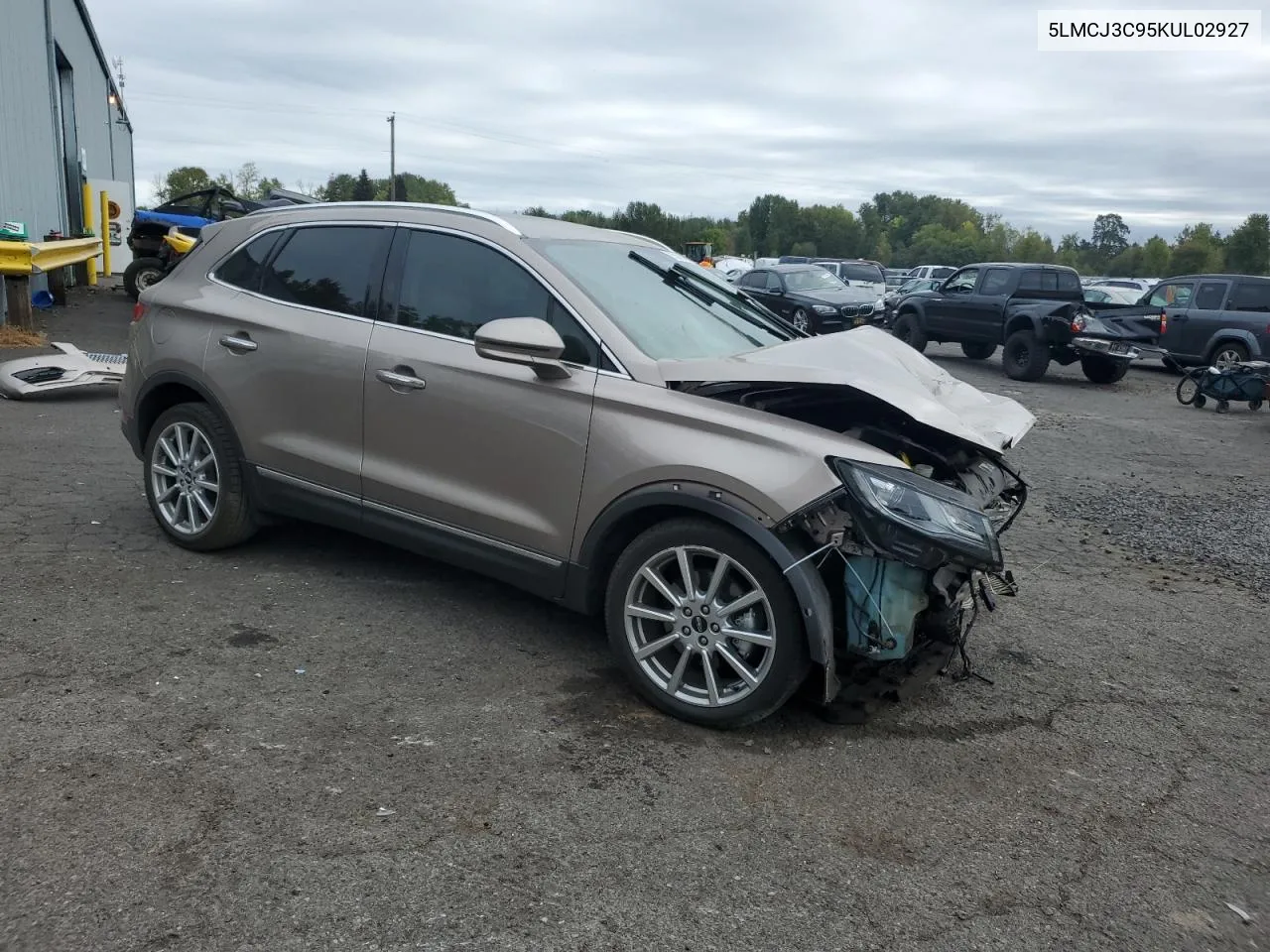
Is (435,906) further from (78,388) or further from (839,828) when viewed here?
(78,388)

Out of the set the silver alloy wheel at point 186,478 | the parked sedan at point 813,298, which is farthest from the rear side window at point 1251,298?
the silver alloy wheel at point 186,478

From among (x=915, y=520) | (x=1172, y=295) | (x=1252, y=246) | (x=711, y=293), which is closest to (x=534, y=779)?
(x=915, y=520)

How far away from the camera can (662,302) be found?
4.63m

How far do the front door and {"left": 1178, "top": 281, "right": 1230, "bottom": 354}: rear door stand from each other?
16156 mm

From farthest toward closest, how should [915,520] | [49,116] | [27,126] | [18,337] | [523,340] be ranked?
[49,116] < [27,126] < [18,337] < [523,340] < [915,520]

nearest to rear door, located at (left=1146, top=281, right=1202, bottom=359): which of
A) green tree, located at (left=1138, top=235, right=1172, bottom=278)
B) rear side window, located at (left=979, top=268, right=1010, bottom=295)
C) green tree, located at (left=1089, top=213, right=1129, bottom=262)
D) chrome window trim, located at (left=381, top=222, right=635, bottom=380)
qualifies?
rear side window, located at (left=979, top=268, right=1010, bottom=295)

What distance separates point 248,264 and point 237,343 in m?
0.49

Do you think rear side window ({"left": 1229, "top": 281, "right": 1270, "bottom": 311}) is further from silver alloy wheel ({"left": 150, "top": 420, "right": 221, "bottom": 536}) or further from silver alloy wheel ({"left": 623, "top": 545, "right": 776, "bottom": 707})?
silver alloy wheel ({"left": 150, "top": 420, "right": 221, "bottom": 536})

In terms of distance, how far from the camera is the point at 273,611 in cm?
475

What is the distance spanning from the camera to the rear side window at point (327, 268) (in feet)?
15.9

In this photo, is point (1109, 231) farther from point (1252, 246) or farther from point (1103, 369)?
point (1103, 369)

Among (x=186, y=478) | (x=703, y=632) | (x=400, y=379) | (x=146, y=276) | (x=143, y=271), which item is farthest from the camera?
(x=143, y=271)

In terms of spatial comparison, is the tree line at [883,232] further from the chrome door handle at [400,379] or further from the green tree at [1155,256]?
the chrome door handle at [400,379]

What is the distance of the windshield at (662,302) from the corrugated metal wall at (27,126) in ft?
46.8
